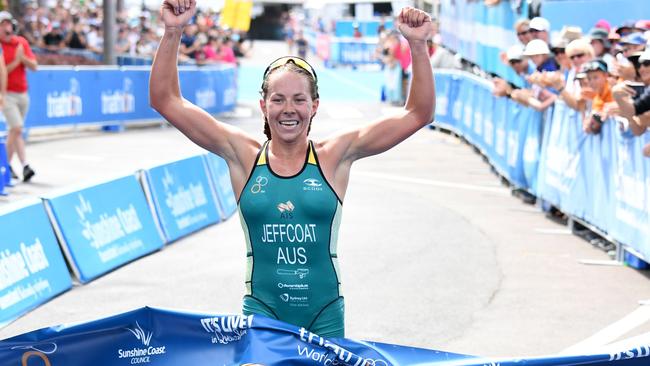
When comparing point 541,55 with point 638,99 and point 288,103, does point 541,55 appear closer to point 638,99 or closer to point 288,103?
point 638,99

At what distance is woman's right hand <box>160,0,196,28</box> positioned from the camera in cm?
516

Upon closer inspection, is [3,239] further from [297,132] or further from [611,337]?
[297,132]

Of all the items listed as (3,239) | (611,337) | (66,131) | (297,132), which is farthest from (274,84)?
(66,131)

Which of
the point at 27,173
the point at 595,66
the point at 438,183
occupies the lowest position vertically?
the point at 438,183

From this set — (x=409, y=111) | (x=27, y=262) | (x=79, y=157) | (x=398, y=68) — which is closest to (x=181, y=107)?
(x=409, y=111)

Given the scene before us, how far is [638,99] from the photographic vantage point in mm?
11305

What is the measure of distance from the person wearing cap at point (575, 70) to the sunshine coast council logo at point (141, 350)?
9.70 m

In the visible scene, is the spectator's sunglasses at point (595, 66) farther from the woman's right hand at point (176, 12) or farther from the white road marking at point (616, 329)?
the woman's right hand at point (176, 12)

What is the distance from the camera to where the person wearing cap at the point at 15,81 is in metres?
17.7

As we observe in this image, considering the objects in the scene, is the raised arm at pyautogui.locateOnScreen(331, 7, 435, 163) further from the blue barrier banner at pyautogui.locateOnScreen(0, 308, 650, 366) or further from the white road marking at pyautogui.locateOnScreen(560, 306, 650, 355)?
the white road marking at pyautogui.locateOnScreen(560, 306, 650, 355)

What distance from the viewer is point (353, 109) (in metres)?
35.5

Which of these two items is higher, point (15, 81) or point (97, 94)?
point (15, 81)

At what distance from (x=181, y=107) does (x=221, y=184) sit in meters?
11.0

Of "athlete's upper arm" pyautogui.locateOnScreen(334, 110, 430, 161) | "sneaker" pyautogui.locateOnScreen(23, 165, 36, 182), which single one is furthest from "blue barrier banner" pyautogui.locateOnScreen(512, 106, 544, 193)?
"athlete's upper arm" pyautogui.locateOnScreen(334, 110, 430, 161)
